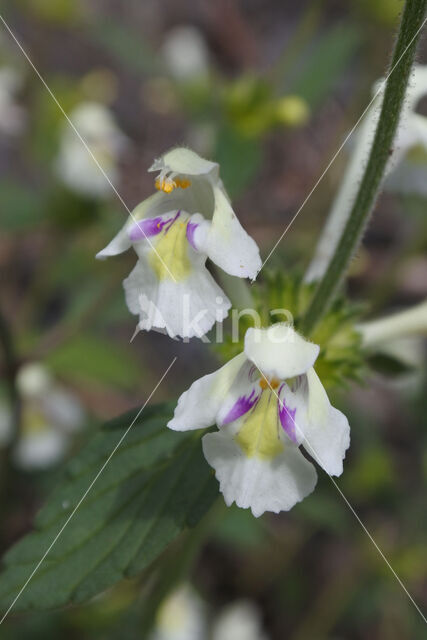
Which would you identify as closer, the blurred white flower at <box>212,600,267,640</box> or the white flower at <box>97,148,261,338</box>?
the white flower at <box>97,148,261,338</box>

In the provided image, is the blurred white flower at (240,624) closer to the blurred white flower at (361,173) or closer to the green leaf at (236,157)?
the green leaf at (236,157)

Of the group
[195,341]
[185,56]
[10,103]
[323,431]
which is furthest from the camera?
[185,56]

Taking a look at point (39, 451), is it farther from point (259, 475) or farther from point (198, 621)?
point (259, 475)

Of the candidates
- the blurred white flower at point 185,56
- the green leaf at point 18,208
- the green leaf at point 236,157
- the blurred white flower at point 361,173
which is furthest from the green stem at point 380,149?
the blurred white flower at point 185,56

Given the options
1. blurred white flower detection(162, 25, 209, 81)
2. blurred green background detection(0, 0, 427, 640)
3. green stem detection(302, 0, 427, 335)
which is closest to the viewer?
green stem detection(302, 0, 427, 335)

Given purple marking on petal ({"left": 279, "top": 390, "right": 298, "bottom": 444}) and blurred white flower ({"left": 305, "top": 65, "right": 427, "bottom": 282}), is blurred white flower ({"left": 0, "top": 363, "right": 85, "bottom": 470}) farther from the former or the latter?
purple marking on petal ({"left": 279, "top": 390, "right": 298, "bottom": 444})

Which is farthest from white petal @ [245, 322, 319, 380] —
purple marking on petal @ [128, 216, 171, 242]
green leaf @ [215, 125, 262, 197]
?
green leaf @ [215, 125, 262, 197]

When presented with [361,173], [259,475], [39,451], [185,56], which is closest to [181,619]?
[39,451]

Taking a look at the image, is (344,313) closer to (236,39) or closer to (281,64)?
(281,64)
